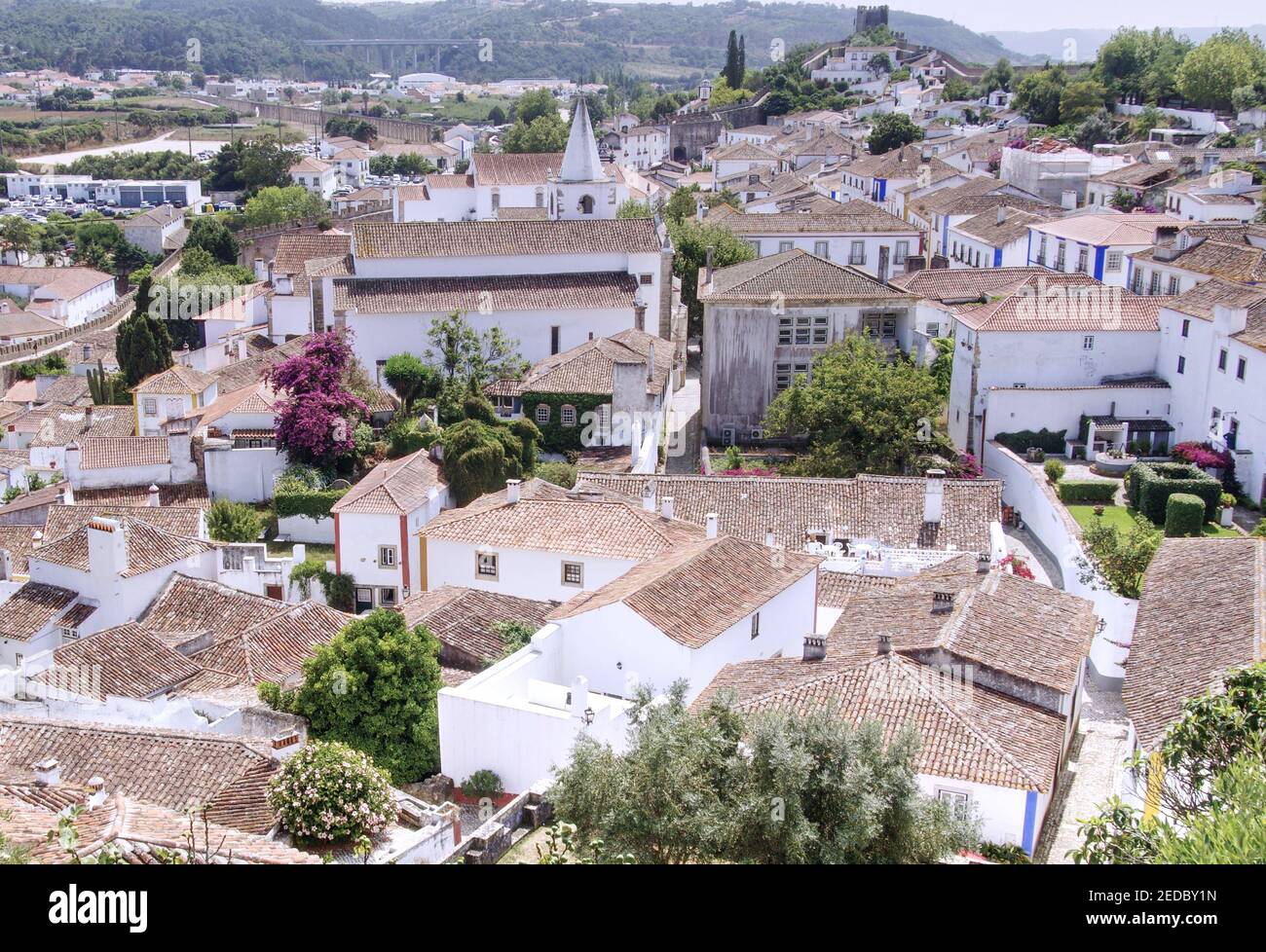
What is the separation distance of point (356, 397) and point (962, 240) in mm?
27681

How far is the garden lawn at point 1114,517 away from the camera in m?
27.5

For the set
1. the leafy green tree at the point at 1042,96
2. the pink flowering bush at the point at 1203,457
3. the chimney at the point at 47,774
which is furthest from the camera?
the leafy green tree at the point at 1042,96

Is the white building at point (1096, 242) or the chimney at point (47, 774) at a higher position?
the white building at point (1096, 242)

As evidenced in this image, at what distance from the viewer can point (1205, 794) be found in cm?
1006

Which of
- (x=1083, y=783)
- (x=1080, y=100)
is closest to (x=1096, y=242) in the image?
(x=1083, y=783)

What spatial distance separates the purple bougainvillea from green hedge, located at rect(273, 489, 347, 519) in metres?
2.04

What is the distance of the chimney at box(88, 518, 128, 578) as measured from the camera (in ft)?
75.7

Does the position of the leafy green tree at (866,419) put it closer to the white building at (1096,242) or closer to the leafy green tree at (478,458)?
the leafy green tree at (478,458)

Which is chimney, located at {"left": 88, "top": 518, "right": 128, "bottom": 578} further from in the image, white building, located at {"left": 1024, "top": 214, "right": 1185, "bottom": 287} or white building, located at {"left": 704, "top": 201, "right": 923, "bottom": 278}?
white building, located at {"left": 704, "top": 201, "right": 923, "bottom": 278}

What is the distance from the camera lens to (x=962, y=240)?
52.2m

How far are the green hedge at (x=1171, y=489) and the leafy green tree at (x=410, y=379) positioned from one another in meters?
18.5

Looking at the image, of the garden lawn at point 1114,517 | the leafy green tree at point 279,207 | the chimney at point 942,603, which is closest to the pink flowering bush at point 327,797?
the chimney at point 942,603
